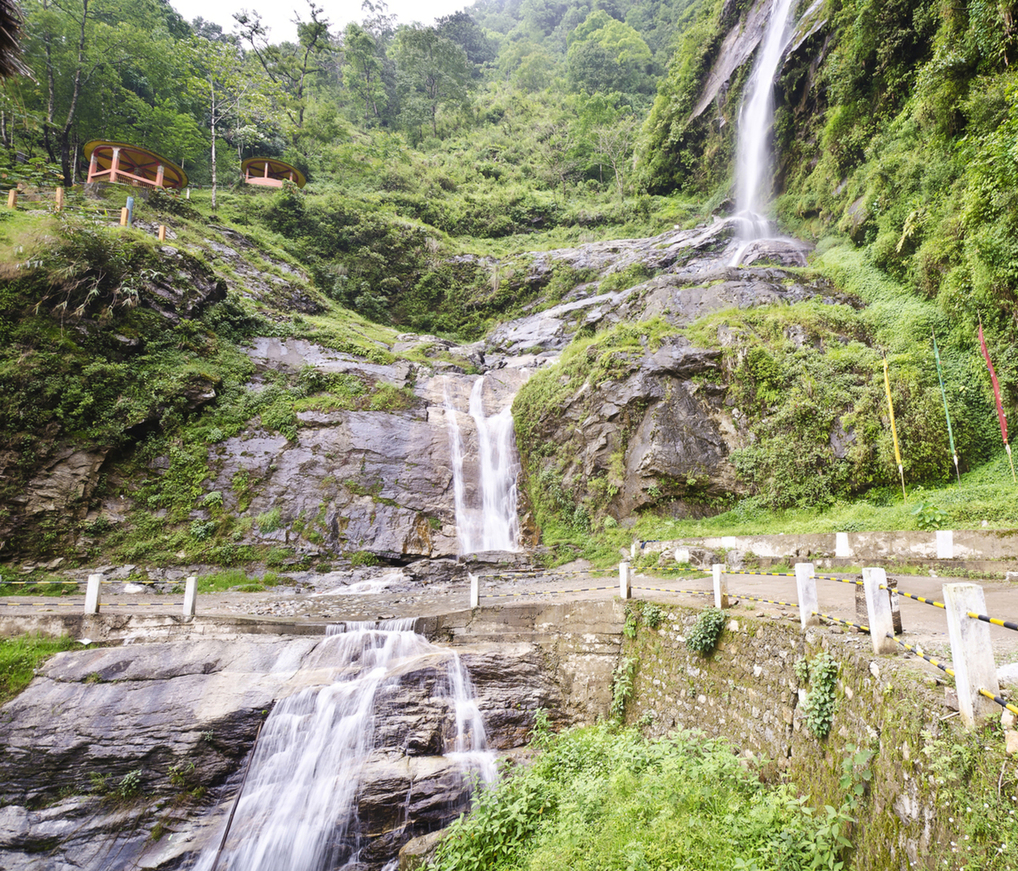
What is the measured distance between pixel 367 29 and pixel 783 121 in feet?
179

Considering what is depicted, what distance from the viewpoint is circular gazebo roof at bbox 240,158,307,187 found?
32.2 meters

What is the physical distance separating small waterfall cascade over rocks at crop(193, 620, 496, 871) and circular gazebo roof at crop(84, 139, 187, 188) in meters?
26.9

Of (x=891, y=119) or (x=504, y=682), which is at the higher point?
(x=891, y=119)

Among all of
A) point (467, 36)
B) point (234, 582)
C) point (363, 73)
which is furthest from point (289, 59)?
point (234, 582)

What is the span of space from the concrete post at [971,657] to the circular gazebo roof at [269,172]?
37.0 metres

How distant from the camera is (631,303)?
21562 mm

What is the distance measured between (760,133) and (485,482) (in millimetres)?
24119

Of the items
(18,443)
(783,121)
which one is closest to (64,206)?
(18,443)

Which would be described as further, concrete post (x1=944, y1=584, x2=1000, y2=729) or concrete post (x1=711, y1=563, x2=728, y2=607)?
concrete post (x1=711, y1=563, x2=728, y2=607)

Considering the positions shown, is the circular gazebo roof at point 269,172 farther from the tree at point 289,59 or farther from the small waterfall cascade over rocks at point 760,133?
the small waterfall cascade over rocks at point 760,133

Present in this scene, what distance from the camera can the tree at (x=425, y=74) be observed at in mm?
48781

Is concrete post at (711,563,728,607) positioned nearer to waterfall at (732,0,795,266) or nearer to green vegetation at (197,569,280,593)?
green vegetation at (197,569,280,593)

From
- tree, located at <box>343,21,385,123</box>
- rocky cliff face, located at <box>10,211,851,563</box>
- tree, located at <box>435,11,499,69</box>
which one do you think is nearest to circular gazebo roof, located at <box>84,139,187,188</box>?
rocky cliff face, located at <box>10,211,851,563</box>

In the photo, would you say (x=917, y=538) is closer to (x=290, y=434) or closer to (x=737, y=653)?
(x=737, y=653)
